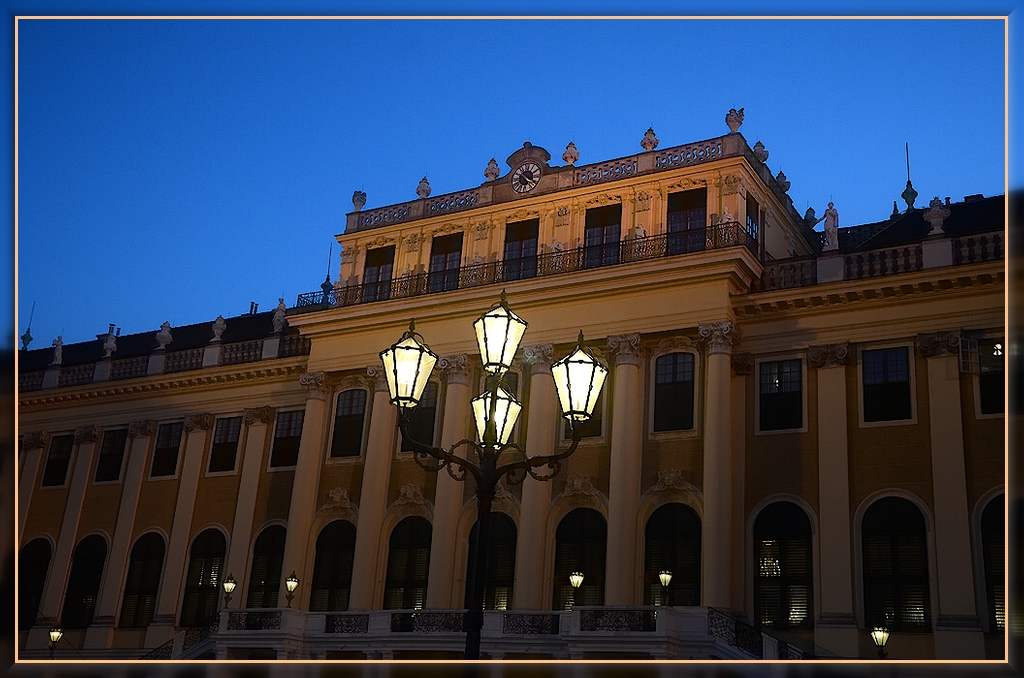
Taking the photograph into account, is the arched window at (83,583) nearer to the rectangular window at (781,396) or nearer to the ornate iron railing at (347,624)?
the ornate iron railing at (347,624)

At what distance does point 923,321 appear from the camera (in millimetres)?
22828

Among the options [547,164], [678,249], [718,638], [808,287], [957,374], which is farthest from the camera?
[547,164]

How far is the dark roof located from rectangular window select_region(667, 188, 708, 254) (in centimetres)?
1483

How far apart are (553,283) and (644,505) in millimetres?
5736

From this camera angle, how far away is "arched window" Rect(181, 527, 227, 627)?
29281mm

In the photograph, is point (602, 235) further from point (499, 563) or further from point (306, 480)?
point (306, 480)

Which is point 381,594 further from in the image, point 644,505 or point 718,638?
point 718,638

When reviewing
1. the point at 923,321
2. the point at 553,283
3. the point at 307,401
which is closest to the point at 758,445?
the point at 923,321

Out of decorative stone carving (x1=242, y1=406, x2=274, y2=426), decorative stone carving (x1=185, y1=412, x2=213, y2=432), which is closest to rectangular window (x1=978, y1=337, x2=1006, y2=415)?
decorative stone carving (x1=242, y1=406, x2=274, y2=426)

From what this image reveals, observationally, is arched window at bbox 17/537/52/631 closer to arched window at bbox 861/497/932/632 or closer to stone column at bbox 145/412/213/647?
stone column at bbox 145/412/213/647

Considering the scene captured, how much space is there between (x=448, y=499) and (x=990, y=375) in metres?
12.2

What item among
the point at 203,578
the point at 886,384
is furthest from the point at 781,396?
the point at 203,578

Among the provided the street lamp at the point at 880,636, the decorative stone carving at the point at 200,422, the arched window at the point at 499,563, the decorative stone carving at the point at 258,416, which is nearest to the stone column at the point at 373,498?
the arched window at the point at 499,563

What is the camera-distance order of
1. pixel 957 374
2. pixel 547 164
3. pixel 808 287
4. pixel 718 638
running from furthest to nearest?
pixel 547 164
pixel 808 287
pixel 957 374
pixel 718 638
